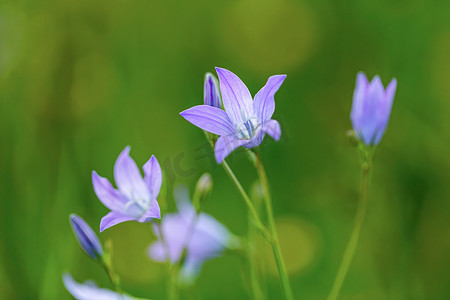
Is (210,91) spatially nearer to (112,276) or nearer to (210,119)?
(210,119)

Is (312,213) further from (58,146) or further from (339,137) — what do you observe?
(58,146)

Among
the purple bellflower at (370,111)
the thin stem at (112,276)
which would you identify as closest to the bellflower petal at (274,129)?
the purple bellflower at (370,111)

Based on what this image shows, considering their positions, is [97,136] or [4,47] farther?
[4,47]

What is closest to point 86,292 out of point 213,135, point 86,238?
point 86,238

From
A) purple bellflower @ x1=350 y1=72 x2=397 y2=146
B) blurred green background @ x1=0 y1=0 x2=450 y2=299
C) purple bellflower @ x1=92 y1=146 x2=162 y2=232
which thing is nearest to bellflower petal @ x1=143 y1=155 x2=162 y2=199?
purple bellflower @ x1=92 y1=146 x2=162 y2=232

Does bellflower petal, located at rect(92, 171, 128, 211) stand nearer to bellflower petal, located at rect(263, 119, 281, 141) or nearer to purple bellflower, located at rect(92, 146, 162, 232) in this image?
purple bellflower, located at rect(92, 146, 162, 232)

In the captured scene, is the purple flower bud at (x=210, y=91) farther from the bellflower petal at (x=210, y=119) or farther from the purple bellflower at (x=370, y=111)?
the purple bellflower at (x=370, y=111)

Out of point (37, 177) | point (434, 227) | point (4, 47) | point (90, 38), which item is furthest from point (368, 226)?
point (4, 47)

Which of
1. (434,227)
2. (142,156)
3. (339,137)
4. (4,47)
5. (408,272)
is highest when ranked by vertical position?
(4,47)
